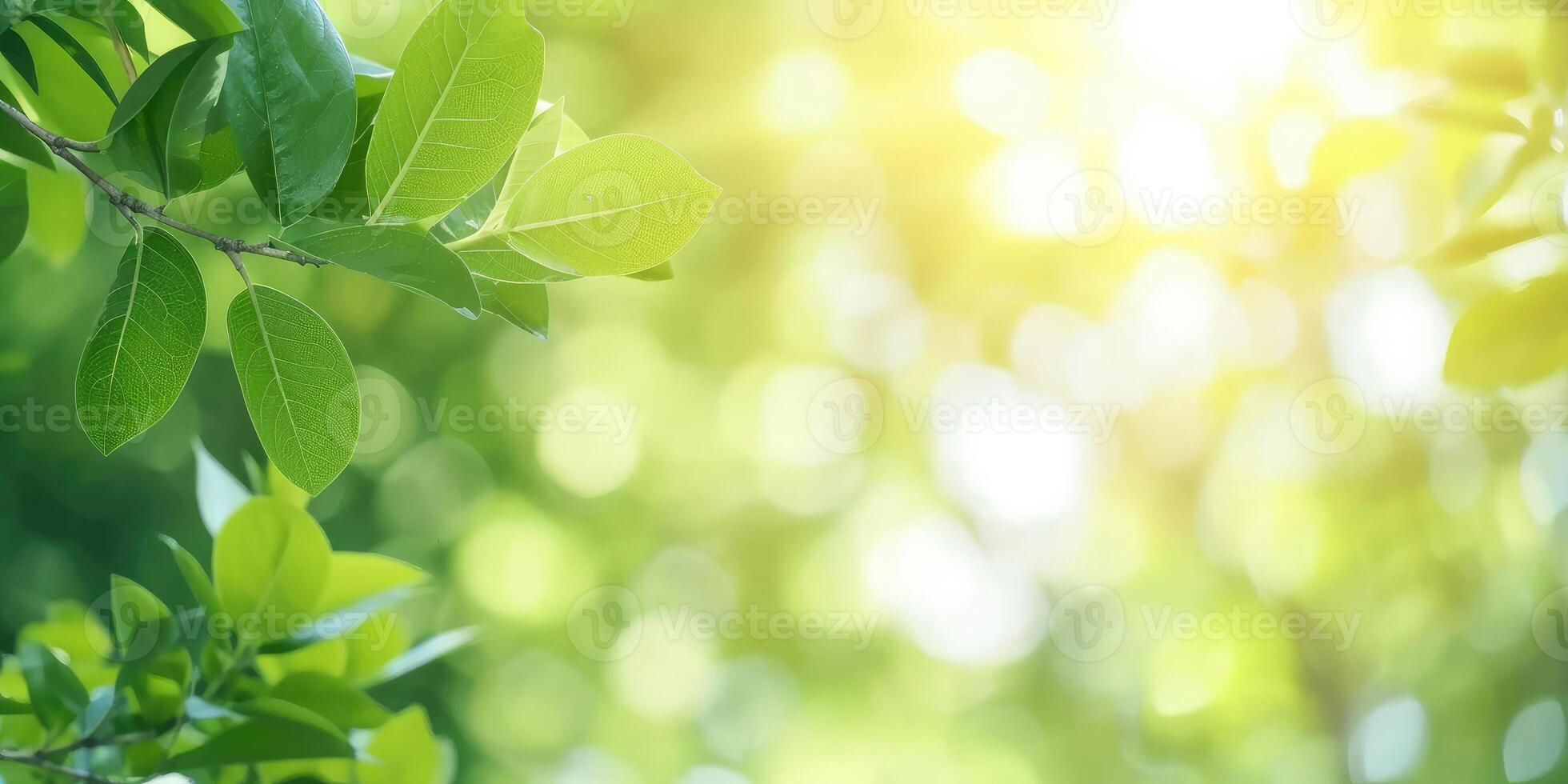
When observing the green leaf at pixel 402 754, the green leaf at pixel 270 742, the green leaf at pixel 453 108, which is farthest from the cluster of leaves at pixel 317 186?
the green leaf at pixel 402 754

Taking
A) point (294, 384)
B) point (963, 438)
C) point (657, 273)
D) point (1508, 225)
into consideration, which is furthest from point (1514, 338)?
point (963, 438)

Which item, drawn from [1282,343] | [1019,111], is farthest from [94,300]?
[1282,343]

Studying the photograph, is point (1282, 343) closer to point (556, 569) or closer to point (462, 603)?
point (556, 569)

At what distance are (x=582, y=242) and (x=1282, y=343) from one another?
1.56m

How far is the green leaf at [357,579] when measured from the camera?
17.4 inches

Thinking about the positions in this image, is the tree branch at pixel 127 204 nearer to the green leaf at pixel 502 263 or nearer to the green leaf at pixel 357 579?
the green leaf at pixel 502 263

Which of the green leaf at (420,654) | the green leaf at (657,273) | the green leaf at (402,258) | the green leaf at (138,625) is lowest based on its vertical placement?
the green leaf at (138,625)

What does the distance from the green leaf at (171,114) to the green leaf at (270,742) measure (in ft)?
0.72

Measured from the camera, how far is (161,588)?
0.98m

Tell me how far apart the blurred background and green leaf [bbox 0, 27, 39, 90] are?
1.13 m

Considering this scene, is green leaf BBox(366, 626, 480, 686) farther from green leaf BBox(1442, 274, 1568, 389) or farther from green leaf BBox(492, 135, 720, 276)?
green leaf BBox(1442, 274, 1568, 389)

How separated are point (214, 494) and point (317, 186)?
11.9 inches

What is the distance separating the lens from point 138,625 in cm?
40

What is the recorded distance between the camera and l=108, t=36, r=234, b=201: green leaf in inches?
8.9
